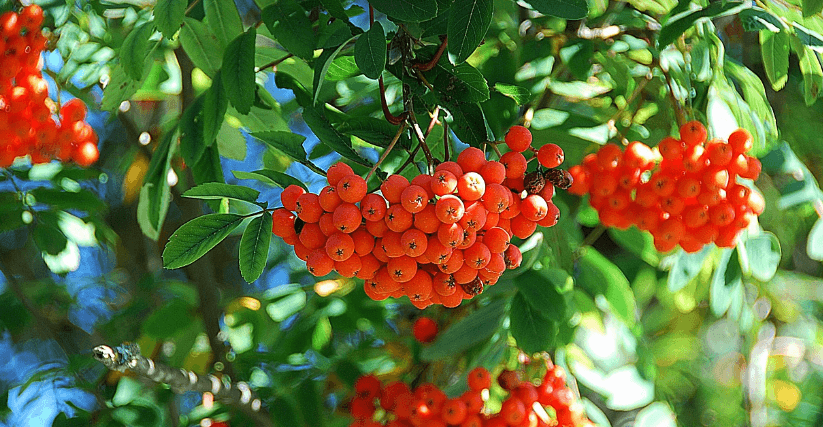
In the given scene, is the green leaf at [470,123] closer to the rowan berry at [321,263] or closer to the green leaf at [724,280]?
the rowan berry at [321,263]

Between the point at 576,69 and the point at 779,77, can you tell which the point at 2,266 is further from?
the point at 779,77

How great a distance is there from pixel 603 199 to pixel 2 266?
Answer: 2.12 meters

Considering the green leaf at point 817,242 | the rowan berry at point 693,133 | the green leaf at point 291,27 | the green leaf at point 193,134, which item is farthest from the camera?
the green leaf at point 817,242

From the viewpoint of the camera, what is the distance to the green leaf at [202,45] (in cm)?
148

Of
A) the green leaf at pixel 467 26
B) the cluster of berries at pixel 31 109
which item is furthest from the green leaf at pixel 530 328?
the cluster of berries at pixel 31 109

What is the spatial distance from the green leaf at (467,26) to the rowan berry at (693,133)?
2.42 feet

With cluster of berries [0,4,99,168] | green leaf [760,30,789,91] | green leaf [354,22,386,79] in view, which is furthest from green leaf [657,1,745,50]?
cluster of berries [0,4,99,168]

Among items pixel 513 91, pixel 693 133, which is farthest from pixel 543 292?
pixel 513 91

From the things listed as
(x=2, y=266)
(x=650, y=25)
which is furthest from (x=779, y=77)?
(x=2, y=266)

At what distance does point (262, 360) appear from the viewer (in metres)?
2.33

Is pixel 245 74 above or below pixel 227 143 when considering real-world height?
above

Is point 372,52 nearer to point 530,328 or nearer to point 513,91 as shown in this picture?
point 513,91

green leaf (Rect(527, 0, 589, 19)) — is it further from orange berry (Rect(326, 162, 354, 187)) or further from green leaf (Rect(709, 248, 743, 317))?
green leaf (Rect(709, 248, 743, 317))

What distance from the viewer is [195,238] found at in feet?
3.48
